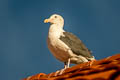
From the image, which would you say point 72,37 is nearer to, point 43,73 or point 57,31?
point 57,31

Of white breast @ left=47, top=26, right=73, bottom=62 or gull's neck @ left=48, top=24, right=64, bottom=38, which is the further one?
gull's neck @ left=48, top=24, right=64, bottom=38

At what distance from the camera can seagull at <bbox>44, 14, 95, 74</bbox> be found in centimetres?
766

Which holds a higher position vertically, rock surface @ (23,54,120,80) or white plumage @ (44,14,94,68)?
white plumage @ (44,14,94,68)

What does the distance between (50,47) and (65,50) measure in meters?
0.40

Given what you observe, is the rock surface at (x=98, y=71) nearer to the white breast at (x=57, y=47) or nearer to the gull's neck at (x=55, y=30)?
the white breast at (x=57, y=47)

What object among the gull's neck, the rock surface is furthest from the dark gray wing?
the rock surface

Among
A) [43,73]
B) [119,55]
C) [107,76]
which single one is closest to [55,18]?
[43,73]

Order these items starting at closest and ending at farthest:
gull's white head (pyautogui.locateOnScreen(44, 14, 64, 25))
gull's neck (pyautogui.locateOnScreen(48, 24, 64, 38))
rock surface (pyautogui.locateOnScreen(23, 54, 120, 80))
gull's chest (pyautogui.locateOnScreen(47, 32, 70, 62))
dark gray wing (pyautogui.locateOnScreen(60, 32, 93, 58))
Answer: rock surface (pyautogui.locateOnScreen(23, 54, 120, 80))
gull's chest (pyautogui.locateOnScreen(47, 32, 70, 62))
gull's neck (pyautogui.locateOnScreen(48, 24, 64, 38))
dark gray wing (pyautogui.locateOnScreen(60, 32, 93, 58))
gull's white head (pyautogui.locateOnScreen(44, 14, 64, 25))

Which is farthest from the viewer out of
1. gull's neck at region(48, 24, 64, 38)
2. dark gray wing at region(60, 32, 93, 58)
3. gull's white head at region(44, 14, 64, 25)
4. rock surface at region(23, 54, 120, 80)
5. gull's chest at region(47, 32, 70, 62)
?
gull's white head at region(44, 14, 64, 25)

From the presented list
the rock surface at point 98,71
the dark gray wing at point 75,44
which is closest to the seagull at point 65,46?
the dark gray wing at point 75,44

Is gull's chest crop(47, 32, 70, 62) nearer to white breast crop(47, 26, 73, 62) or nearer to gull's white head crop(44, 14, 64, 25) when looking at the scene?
white breast crop(47, 26, 73, 62)

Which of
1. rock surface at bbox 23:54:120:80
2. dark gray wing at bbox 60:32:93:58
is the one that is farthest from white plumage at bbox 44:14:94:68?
rock surface at bbox 23:54:120:80

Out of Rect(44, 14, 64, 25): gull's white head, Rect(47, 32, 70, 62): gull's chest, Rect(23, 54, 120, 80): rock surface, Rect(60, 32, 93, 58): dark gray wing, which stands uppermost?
Rect(44, 14, 64, 25): gull's white head

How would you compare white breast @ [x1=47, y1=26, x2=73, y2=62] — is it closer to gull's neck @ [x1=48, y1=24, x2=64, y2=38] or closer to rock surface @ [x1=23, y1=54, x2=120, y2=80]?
gull's neck @ [x1=48, y1=24, x2=64, y2=38]
